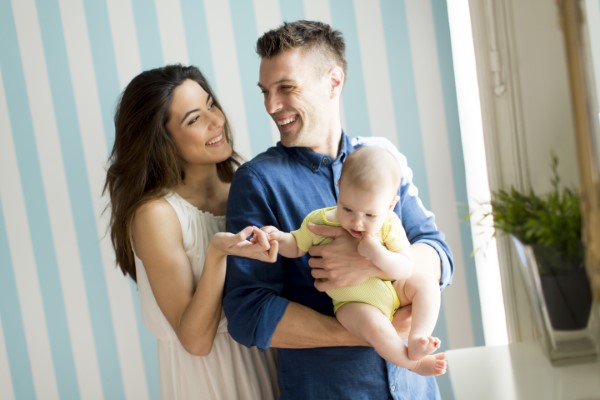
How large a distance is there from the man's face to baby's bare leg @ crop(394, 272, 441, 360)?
1.49 ft

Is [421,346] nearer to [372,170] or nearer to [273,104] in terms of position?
[372,170]

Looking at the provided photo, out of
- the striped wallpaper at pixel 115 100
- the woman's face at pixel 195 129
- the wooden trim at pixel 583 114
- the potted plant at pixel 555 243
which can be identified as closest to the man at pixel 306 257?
the woman's face at pixel 195 129

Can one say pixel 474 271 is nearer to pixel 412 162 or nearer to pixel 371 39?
pixel 412 162

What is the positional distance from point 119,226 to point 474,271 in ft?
4.85

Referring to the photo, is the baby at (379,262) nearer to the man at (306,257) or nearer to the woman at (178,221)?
the man at (306,257)

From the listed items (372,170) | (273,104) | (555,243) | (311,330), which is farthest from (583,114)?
(273,104)

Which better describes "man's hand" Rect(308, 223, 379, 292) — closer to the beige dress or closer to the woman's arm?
the woman's arm

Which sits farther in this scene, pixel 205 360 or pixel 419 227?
pixel 205 360

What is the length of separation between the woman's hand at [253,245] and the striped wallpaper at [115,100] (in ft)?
4.36

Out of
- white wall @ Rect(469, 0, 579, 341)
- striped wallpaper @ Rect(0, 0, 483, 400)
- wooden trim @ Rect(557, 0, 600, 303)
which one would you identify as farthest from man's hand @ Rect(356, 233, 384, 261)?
striped wallpaper @ Rect(0, 0, 483, 400)

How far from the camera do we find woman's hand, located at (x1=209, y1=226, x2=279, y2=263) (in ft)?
5.36

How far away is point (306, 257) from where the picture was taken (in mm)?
1854

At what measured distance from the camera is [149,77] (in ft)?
7.07

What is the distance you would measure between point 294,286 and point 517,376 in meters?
0.73
